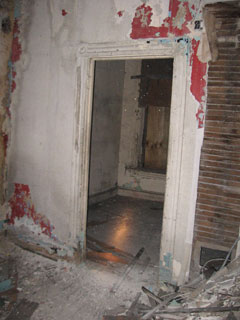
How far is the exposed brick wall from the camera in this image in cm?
244

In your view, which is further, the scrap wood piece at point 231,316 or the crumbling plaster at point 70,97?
the crumbling plaster at point 70,97

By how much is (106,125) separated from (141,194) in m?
1.87

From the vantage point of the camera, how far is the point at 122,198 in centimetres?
660

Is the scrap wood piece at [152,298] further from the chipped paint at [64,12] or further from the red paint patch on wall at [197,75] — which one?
the chipped paint at [64,12]

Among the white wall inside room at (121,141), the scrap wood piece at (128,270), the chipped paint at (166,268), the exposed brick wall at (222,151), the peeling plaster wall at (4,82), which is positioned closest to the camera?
the exposed brick wall at (222,151)

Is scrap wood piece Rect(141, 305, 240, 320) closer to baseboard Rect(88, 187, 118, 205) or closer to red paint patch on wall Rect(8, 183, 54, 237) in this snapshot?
red paint patch on wall Rect(8, 183, 54, 237)

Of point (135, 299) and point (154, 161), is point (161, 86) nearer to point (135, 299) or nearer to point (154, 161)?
point (154, 161)

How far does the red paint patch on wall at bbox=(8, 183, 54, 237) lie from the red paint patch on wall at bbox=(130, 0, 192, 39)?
2395 mm

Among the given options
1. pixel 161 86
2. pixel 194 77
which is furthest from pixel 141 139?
pixel 194 77

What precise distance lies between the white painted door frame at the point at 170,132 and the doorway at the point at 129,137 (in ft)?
6.90

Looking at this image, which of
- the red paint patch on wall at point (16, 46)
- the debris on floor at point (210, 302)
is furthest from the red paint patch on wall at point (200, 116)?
the red paint patch on wall at point (16, 46)

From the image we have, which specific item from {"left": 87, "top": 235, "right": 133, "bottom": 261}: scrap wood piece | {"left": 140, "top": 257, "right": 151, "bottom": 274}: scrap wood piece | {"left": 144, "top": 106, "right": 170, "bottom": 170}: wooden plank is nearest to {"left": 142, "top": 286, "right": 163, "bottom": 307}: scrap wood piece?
{"left": 140, "top": 257, "right": 151, "bottom": 274}: scrap wood piece

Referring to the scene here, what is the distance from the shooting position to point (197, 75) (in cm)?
259

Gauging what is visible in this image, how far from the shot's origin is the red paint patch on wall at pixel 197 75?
2562mm
